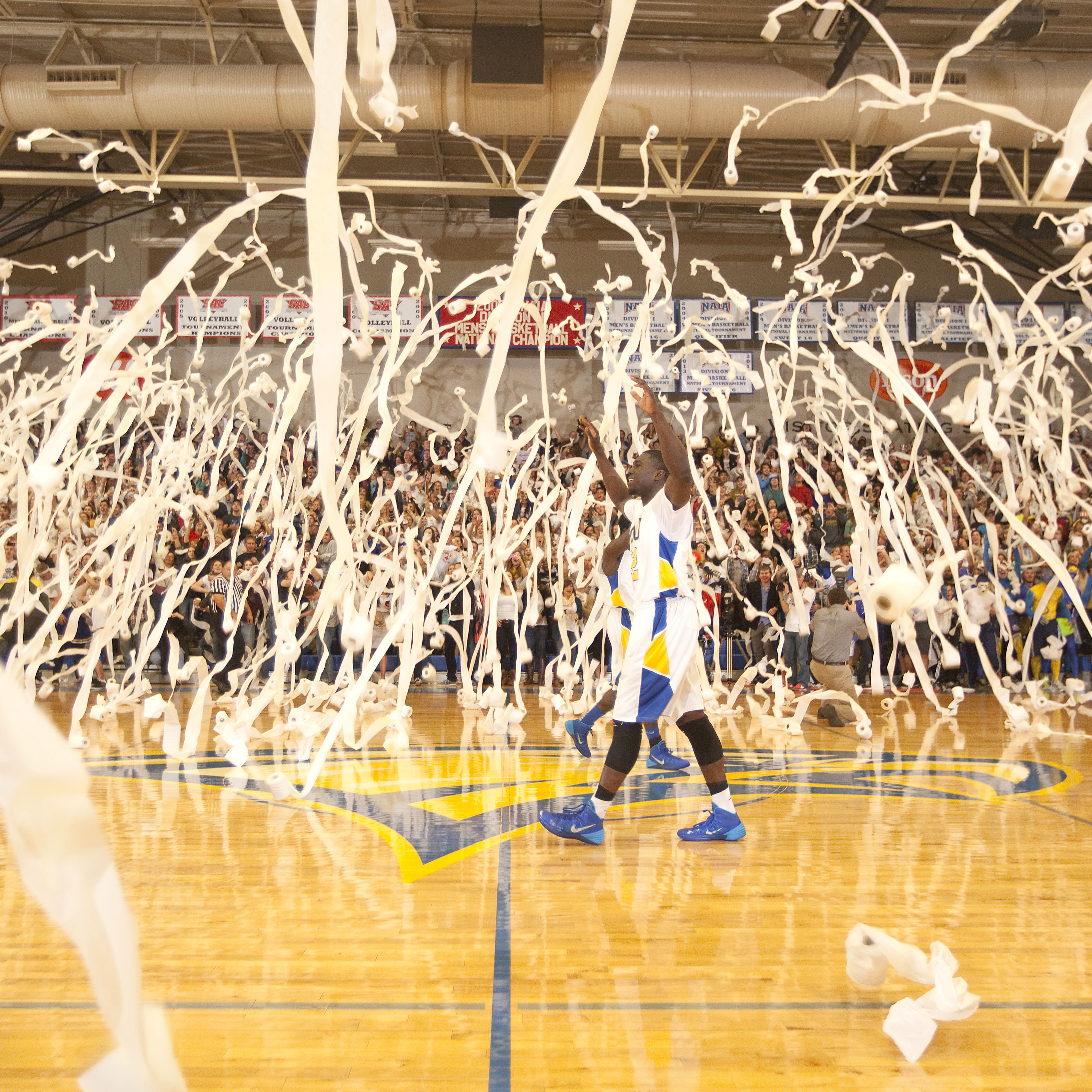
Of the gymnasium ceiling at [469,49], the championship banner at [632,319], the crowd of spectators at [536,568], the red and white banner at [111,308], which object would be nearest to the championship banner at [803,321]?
the championship banner at [632,319]

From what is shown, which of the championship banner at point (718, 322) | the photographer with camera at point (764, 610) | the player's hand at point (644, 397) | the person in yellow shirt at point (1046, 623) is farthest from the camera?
the championship banner at point (718, 322)

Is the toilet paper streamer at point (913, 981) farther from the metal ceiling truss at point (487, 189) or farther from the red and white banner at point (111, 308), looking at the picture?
the red and white banner at point (111, 308)

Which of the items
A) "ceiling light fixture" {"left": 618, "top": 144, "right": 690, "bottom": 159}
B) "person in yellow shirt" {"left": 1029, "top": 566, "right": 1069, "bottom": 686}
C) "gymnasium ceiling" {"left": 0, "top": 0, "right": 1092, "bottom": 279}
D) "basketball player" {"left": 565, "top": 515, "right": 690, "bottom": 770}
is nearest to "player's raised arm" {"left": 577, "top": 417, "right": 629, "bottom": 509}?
"basketball player" {"left": 565, "top": 515, "right": 690, "bottom": 770}

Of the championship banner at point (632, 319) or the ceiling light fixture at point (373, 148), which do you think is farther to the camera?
the championship banner at point (632, 319)

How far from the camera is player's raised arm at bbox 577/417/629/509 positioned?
3.97 metres

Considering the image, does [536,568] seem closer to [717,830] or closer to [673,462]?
[717,830]

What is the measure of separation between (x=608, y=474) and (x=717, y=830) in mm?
1447

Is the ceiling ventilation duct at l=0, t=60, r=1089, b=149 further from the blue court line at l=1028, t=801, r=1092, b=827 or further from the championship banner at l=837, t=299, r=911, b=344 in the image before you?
the blue court line at l=1028, t=801, r=1092, b=827

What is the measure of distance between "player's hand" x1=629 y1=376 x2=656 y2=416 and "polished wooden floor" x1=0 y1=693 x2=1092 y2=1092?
146cm

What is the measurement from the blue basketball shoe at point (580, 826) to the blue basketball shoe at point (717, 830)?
0.32 meters

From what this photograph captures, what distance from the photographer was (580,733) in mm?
5672

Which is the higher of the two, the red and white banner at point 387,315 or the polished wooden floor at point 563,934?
the red and white banner at point 387,315

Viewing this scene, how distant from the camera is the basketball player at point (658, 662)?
3.65 metres

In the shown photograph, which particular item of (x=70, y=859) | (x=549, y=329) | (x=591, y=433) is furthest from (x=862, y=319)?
(x=70, y=859)
